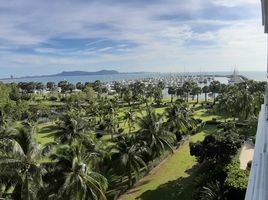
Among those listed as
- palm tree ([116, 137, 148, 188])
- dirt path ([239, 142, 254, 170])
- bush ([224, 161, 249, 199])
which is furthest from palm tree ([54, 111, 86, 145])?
dirt path ([239, 142, 254, 170])

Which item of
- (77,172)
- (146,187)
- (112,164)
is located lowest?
Result: (146,187)

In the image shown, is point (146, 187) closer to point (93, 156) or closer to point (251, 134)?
point (93, 156)

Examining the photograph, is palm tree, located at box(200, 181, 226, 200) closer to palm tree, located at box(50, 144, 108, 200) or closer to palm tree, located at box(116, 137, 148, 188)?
palm tree, located at box(50, 144, 108, 200)

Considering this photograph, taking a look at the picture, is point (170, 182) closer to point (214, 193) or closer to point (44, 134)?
point (214, 193)

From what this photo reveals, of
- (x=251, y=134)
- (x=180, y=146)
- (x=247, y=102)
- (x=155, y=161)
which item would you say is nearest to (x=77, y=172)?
(x=155, y=161)

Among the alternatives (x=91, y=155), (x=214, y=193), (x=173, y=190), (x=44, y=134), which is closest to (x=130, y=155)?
(x=173, y=190)

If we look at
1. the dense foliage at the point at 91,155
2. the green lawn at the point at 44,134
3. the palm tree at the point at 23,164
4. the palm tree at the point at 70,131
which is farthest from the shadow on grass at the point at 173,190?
the green lawn at the point at 44,134
